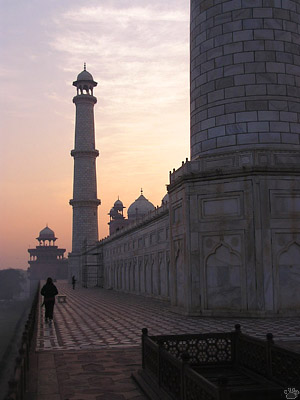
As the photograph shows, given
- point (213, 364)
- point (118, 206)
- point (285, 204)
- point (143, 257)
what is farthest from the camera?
point (118, 206)

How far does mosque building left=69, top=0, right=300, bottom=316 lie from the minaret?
96.9 feet

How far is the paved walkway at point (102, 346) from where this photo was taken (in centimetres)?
533

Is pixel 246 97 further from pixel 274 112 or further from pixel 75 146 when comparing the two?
pixel 75 146

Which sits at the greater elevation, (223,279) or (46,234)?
(46,234)

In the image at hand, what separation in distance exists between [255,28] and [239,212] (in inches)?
217

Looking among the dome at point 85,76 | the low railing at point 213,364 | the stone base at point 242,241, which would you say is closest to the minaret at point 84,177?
the dome at point 85,76

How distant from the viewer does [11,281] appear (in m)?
110

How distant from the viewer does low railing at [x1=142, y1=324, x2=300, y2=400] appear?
3602 millimetres

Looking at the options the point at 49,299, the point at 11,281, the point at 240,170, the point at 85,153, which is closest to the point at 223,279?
the point at 240,170

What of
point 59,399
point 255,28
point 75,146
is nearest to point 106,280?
point 75,146

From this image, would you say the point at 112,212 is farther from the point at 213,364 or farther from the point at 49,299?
the point at 213,364

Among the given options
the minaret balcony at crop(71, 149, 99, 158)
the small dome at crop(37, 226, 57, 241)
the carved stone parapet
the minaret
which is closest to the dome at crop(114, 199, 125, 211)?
the small dome at crop(37, 226, 57, 241)

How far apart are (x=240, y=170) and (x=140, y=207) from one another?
4317cm

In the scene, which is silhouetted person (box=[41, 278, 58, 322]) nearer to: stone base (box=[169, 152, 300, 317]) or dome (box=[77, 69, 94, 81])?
stone base (box=[169, 152, 300, 317])
